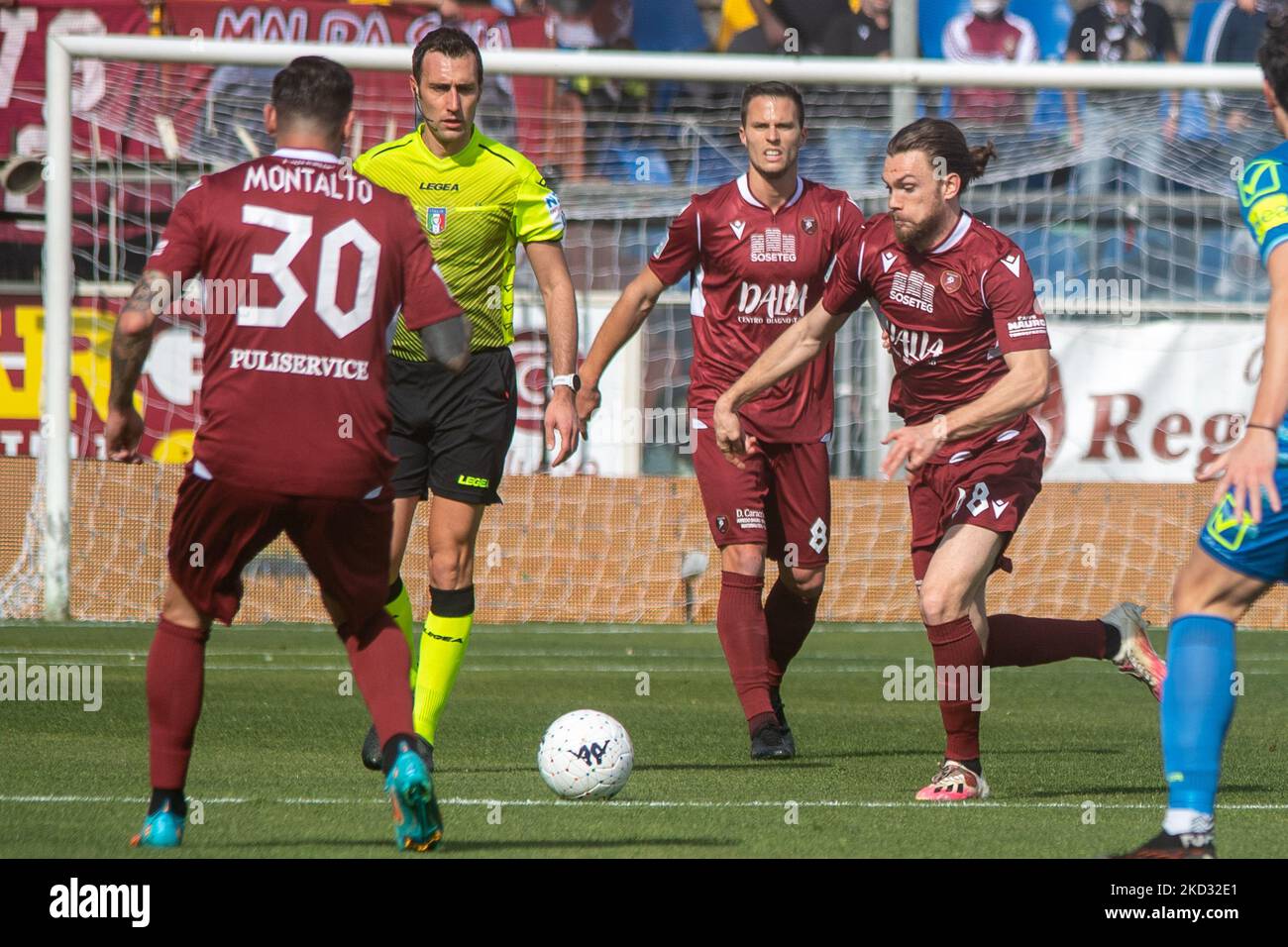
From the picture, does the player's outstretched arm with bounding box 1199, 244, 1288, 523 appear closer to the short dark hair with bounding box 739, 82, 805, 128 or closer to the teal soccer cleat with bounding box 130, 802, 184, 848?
the teal soccer cleat with bounding box 130, 802, 184, 848

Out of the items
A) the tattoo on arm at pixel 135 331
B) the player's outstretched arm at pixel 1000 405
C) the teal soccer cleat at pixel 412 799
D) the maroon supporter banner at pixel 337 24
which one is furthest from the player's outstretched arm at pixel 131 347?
the maroon supporter banner at pixel 337 24

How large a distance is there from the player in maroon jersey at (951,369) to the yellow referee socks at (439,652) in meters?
1.14

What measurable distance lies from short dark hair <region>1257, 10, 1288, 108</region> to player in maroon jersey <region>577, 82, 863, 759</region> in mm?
3546

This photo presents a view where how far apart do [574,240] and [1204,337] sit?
4.80 metres

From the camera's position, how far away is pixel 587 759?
625 centimetres

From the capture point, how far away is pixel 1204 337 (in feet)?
48.7

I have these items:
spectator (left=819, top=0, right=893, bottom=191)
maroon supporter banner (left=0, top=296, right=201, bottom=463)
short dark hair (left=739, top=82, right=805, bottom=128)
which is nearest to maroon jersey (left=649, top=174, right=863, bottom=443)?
short dark hair (left=739, top=82, right=805, bottom=128)

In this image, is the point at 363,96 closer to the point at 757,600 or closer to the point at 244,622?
the point at 244,622

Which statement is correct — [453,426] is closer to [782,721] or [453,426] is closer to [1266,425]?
[782,721]

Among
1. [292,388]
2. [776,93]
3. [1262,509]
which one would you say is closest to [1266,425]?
[1262,509]

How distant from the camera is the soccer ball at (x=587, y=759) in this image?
625cm

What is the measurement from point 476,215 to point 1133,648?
297 cm

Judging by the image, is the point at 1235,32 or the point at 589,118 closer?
the point at 589,118
